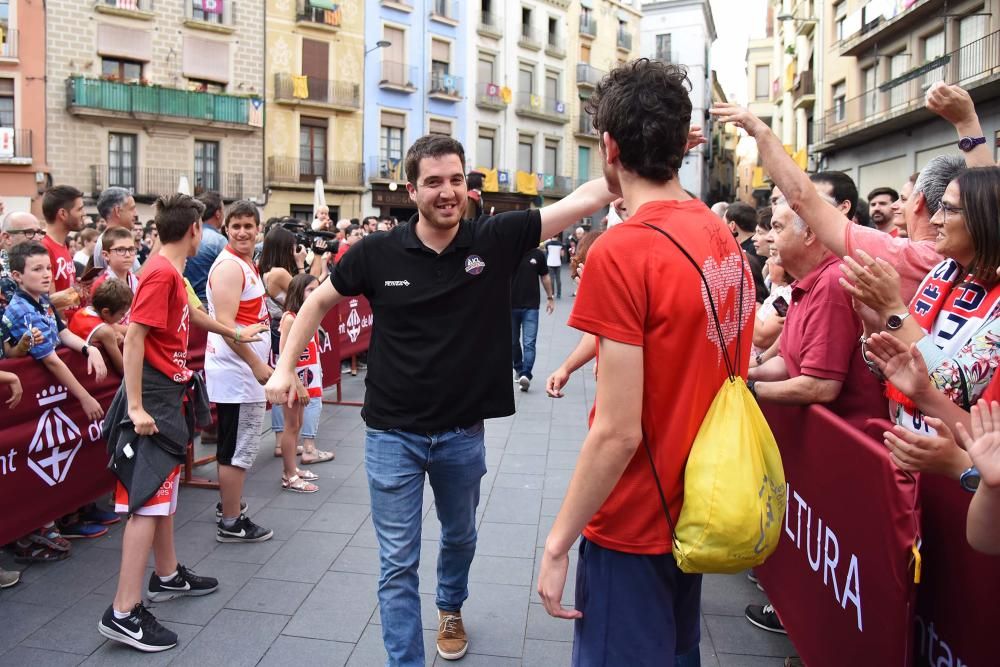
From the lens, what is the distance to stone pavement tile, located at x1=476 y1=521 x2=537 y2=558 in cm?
469

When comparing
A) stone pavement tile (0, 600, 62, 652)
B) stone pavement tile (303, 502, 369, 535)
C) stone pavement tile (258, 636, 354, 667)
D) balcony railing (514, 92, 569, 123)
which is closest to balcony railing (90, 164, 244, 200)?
balcony railing (514, 92, 569, 123)

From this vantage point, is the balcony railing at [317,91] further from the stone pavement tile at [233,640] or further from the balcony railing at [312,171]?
the stone pavement tile at [233,640]

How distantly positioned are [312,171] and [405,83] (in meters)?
6.38

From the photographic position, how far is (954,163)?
10.1 feet

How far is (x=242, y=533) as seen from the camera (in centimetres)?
488

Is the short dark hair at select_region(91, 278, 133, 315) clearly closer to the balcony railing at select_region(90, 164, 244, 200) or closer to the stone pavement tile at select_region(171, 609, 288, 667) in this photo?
the stone pavement tile at select_region(171, 609, 288, 667)

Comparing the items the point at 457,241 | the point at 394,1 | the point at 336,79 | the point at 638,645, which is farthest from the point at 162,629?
the point at 394,1

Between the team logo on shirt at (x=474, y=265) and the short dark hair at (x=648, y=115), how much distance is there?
1213 mm

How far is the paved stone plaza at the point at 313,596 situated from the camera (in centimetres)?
355

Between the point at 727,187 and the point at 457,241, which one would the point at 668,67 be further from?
the point at 727,187

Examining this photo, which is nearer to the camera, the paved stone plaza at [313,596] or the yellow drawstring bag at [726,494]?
the yellow drawstring bag at [726,494]

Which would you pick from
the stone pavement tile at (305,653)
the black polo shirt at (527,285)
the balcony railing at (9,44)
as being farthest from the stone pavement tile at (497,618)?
the balcony railing at (9,44)

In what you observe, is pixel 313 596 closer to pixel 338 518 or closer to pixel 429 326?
pixel 338 518

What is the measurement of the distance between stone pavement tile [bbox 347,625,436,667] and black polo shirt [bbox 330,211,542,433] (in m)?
1.11
